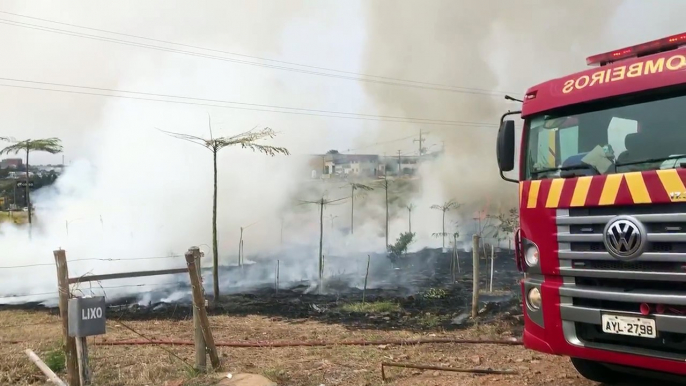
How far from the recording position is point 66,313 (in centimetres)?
446

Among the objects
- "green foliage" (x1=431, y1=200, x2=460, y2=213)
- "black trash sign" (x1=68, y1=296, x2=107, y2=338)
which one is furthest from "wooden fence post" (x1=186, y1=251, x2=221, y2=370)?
"green foliage" (x1=431, y1=200, x2=460, y2=213)

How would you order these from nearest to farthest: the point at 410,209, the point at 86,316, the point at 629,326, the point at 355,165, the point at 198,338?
the point at 629,326
the point at 86,316
the point at 198,338
the point at 410,209
the point at 355,165

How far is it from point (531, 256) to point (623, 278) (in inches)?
28.8

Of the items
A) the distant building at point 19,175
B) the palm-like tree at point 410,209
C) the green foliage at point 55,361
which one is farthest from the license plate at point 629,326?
the palm-like tree at point 410,209

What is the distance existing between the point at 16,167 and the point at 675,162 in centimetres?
2578

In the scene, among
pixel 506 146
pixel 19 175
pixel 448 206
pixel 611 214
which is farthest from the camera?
pixel 448 206

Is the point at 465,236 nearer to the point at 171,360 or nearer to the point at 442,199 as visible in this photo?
the point at 442,199

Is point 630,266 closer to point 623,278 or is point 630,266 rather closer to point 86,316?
point 623,278

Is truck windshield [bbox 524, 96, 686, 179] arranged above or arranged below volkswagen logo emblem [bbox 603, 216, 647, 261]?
above

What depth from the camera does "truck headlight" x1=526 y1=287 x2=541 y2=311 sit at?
13.1ft

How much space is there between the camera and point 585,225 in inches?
145

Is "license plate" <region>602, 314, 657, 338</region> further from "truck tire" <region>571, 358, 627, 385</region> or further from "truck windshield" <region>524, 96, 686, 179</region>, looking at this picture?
"truck tire" <region>571, 358, 627, 385</region>

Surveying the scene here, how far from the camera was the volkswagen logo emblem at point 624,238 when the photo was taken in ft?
11.0

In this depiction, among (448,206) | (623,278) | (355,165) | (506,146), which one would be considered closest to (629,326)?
(623,278)
